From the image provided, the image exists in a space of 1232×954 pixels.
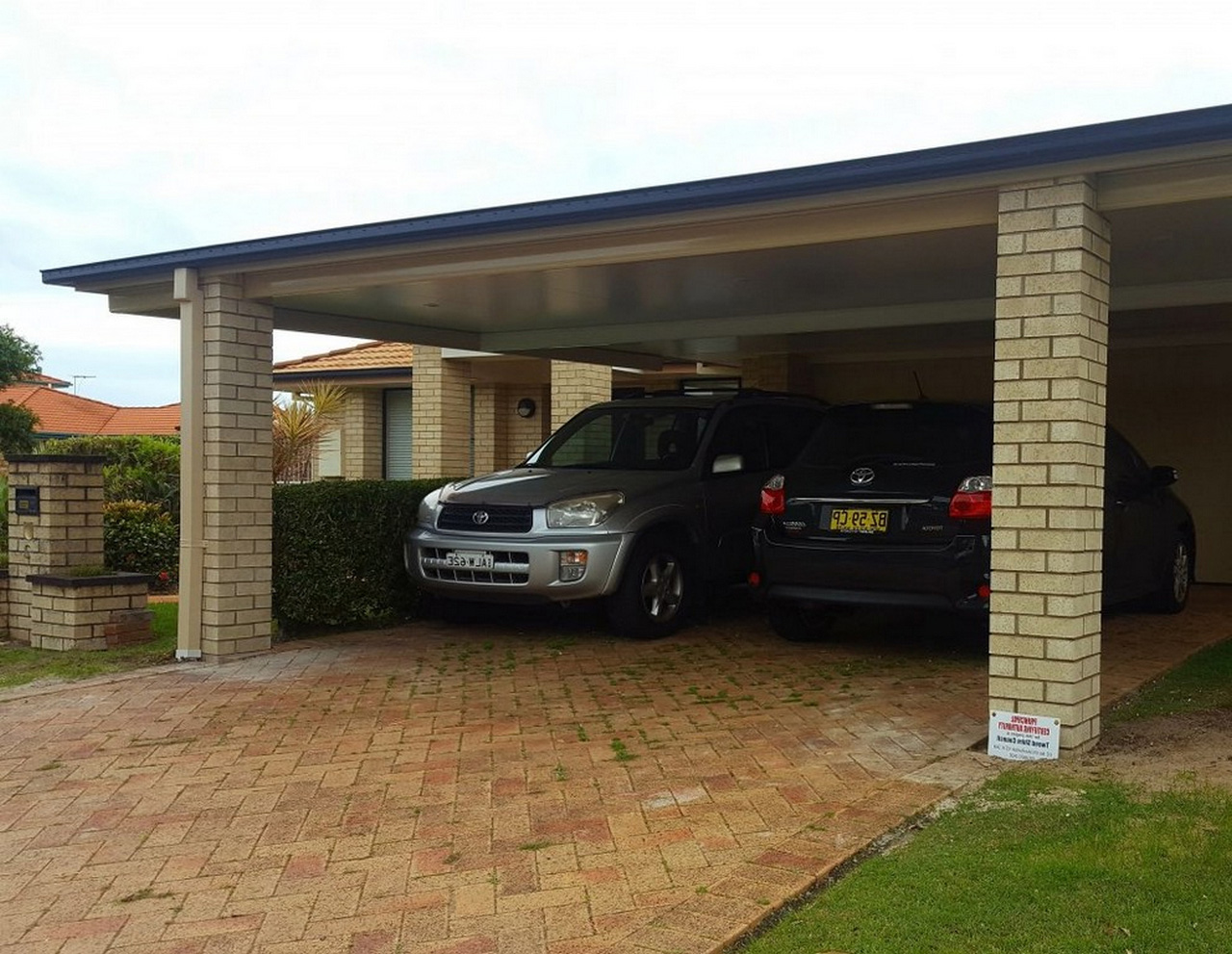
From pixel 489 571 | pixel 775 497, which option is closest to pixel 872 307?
pixel 775 497

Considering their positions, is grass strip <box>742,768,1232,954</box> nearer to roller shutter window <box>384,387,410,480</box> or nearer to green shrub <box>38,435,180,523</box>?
green shrub <box>38,435,180,523</box>

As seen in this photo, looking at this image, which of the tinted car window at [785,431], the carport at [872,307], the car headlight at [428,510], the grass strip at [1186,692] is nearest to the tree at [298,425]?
the carport at [872,307]

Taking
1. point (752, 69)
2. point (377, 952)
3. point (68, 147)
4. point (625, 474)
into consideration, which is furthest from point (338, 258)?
point (752, 69)

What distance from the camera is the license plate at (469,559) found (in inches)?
334

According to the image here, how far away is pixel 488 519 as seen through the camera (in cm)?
860

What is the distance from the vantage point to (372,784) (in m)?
5.06

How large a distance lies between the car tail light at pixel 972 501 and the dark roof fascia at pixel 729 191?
2.17 metres

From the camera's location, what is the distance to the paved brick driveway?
12.0 feet

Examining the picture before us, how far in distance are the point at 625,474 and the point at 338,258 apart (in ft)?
8.91

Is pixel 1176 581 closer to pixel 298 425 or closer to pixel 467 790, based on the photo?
pixel 467 790

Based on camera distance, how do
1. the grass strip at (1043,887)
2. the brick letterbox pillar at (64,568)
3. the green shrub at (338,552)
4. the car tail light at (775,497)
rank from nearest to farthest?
1. the grass strip at (1043,887)
2. the car tail light at (775,497)
3. the brick letterbox pillar at (64,568)
4. the green shrub at (338,552)

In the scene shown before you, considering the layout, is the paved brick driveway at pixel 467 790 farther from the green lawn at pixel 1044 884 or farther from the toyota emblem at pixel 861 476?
the toyota emblem at pixel 861 476

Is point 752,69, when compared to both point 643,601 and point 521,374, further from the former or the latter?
point 643,601

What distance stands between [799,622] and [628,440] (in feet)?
7.39
